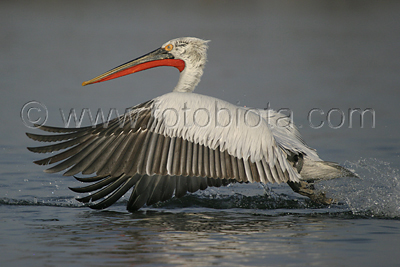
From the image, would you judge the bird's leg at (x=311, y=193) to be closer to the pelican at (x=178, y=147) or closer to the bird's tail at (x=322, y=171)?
the bird's tail at (x=322, y=171)

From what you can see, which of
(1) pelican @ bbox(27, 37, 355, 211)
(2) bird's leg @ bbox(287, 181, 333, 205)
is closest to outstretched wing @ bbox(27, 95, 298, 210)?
(1) pelican @ bbox(27, 37, 355, 211)

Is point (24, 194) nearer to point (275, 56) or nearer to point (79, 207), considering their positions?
point (79, 207)

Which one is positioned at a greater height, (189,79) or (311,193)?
(189,79)

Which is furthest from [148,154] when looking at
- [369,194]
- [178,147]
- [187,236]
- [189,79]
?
[369,194]

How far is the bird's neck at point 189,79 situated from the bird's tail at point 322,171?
1.51 meters

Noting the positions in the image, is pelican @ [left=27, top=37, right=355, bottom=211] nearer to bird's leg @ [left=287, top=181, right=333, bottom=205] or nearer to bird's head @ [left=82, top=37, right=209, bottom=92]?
bird's leg @ [left=287, top=181, right=333, bottom=205]

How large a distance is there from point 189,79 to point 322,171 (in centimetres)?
176

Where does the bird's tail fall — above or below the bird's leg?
above

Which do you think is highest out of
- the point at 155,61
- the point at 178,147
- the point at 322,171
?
the point at 155,61

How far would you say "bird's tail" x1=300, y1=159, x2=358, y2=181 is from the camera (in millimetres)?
4934

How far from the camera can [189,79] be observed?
5672 mm

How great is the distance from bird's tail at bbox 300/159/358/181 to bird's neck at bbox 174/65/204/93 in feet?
4.97

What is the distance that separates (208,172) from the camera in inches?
177

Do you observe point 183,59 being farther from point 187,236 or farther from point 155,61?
point 187,236
